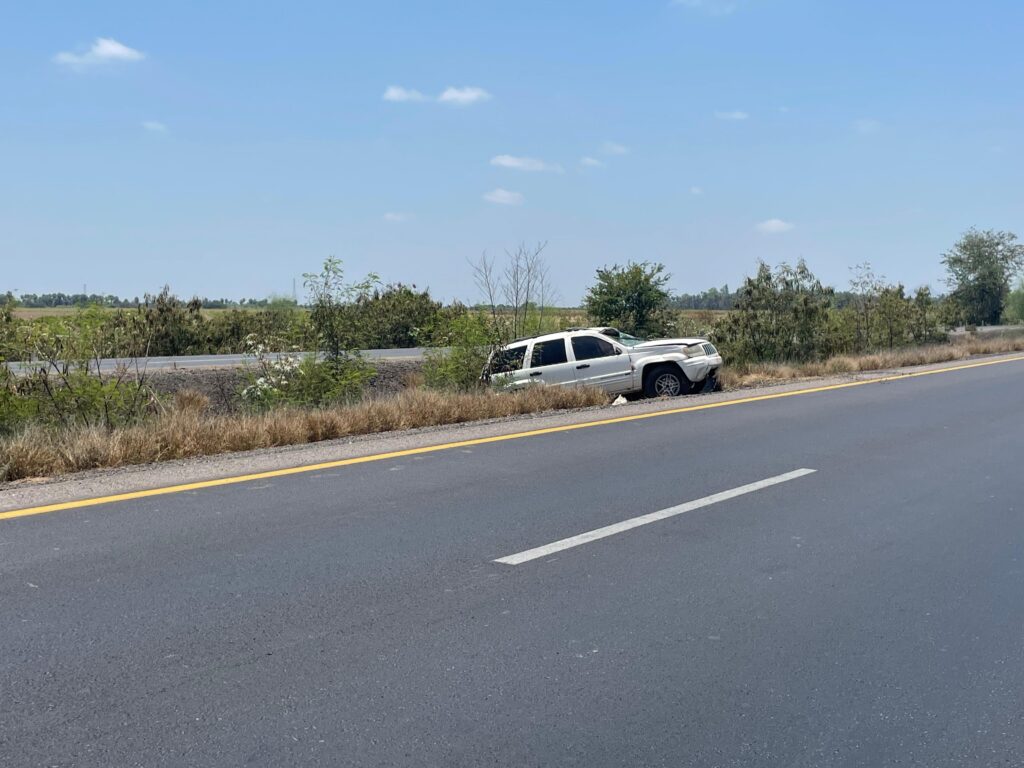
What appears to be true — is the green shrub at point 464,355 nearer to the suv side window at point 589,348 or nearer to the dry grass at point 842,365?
the suv side window at point 589,348

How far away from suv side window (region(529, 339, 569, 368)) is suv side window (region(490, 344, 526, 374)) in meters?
0.22

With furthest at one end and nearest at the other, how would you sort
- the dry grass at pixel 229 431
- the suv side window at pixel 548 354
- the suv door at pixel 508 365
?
the suv side window at pixel 548 354
the suv door at pixel 508 365
the dry grass at pixel 229 431

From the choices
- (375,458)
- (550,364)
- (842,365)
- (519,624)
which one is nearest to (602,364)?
A: (550,364)

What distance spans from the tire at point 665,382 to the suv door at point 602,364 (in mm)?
379

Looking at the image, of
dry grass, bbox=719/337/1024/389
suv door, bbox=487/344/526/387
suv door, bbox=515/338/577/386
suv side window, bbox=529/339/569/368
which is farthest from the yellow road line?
suv side window, bbox=529/339/569/368

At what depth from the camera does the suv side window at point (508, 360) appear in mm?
16453

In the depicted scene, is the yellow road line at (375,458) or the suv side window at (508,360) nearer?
the yellow road line at (375,458)

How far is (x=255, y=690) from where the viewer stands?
12.9 ft

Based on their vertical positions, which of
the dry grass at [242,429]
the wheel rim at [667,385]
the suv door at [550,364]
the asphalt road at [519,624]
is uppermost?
the suv door at [550,364]

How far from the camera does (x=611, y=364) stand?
17.5 m

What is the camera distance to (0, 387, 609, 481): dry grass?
8859 millimetres

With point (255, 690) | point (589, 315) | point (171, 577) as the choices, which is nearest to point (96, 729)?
point (255, 690)

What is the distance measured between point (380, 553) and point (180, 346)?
126 ft

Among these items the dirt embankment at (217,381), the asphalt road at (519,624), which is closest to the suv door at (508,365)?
the dirt embankment at (217,381)
